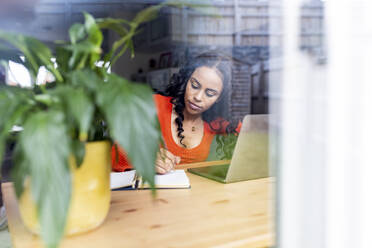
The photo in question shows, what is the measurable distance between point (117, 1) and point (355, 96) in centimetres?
182

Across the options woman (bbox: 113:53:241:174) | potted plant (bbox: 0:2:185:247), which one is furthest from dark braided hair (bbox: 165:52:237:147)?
potted plant (bbox: 0:2:185:247)

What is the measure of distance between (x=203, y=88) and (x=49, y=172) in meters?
1.91

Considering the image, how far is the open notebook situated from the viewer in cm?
104

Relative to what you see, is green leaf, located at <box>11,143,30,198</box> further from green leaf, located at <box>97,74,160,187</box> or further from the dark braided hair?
the dark braided hair

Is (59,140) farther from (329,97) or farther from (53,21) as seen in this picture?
(53,21)

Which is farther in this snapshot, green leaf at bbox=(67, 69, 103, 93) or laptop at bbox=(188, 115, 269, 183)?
laptop at bbox=(188, 115, 269, 183)

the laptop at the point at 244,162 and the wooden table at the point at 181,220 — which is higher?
the laptop at the point at 244,162

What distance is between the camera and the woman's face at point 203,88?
89.3 inches

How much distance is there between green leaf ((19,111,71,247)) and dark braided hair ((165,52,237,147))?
187 cm

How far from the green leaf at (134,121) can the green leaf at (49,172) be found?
77 millimetres

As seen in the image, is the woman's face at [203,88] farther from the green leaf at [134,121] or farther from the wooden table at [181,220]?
the green leaf at [134,121]

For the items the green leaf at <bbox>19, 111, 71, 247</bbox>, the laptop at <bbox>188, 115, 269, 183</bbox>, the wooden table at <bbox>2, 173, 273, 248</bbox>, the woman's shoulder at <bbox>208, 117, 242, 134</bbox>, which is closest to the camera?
the green leaf at <bbox>19, 111, 71, 247</bbox>

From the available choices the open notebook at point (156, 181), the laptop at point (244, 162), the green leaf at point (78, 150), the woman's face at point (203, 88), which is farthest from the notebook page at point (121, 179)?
the woman's face at point (203, 88)

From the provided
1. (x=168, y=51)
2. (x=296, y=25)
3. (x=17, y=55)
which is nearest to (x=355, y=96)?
(x=296, y=25)
